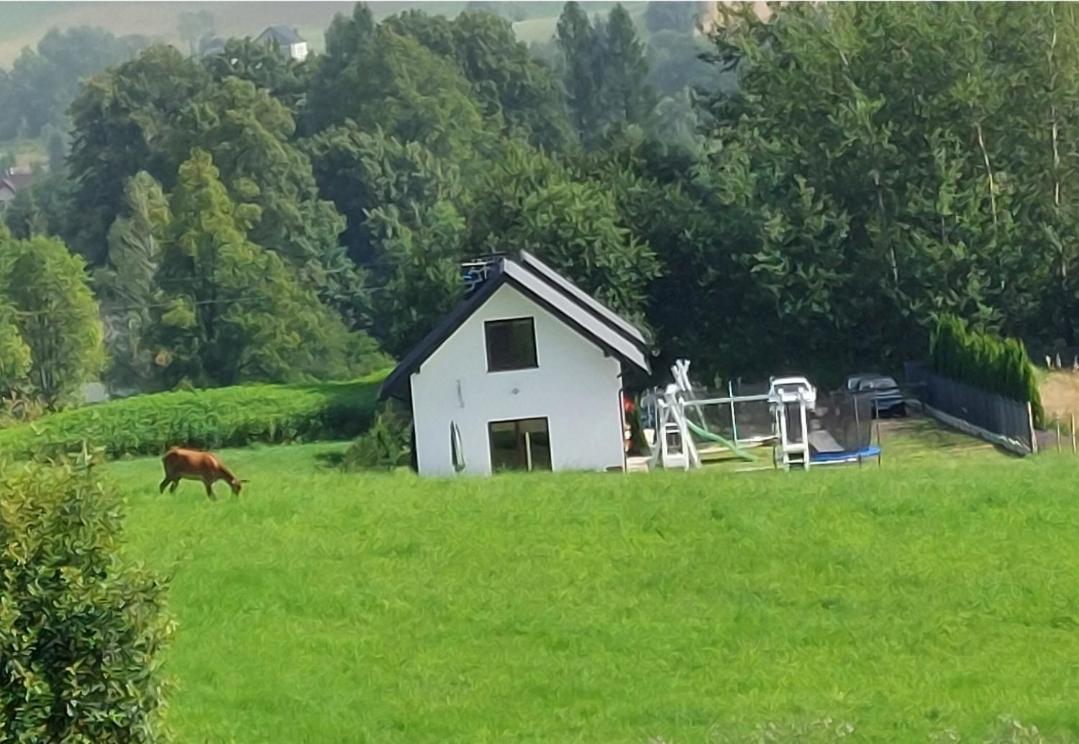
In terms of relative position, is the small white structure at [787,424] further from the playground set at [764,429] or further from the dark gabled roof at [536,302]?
the dark gabled roof at [536,302]

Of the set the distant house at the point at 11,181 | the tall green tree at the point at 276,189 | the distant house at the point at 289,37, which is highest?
the distant house at the point at 289,37

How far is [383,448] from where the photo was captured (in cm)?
3431

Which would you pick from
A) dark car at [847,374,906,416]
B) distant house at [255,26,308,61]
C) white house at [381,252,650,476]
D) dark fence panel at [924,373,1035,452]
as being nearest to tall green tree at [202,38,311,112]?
distant house at [255,26,308,61]

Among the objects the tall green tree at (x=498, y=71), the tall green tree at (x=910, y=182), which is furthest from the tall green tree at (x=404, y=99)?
the tall green tree at (x=910, y=182)

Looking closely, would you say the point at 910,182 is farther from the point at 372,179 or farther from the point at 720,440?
the point at 372,179

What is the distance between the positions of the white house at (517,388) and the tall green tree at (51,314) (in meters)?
25.1

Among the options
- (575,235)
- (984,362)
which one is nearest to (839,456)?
(984,362)

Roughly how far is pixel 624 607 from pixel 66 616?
722 cm

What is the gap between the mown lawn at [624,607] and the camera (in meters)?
13.2

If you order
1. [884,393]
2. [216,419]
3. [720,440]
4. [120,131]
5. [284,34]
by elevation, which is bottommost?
[720,440]

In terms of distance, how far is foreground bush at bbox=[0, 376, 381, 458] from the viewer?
39906 mm

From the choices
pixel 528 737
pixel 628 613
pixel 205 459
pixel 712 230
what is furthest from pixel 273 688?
pixel 712 230

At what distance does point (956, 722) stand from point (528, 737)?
2.97 meters

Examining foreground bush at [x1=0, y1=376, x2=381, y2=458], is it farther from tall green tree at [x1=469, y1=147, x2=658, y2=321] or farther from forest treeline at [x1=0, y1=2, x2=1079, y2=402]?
forest treeline at [x1=0, y1=2, x2=1079, y2=402]
